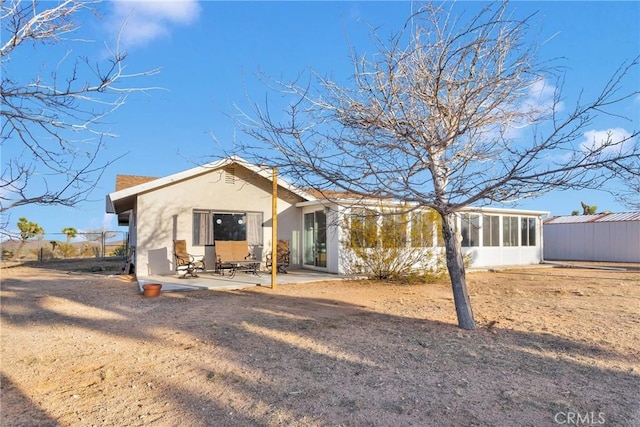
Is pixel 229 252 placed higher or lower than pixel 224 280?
higher

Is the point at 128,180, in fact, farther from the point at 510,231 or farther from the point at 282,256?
the point at 510,231

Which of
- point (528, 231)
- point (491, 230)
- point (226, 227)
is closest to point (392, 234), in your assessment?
point (226, 227)

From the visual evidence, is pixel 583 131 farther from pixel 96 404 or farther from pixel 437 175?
pixel 96 404

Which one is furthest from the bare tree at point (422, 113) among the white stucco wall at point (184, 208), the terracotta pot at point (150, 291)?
the white stucco wall at point (184, 208)

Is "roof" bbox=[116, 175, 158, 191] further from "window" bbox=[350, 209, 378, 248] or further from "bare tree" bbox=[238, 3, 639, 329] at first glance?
"bare tree" bbox=[238, 3, 639, 329]

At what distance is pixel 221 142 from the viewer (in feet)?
18.0

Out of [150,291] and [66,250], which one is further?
[66,250]

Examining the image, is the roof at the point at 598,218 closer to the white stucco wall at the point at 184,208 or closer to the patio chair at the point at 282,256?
the white stucco wall at the point at 184,208

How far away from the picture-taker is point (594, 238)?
2373cm

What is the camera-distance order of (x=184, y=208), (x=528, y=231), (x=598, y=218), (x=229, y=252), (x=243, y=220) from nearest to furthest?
(x=229, y=252)
(x=184, y=208)
(x=243, y=220)
(x=528, y=231)
(x=598, y=218)

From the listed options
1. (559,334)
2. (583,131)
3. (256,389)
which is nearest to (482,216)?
(559,334)

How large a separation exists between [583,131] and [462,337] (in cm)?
290

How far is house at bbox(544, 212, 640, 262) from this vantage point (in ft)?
72.9

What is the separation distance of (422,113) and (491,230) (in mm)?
13051
